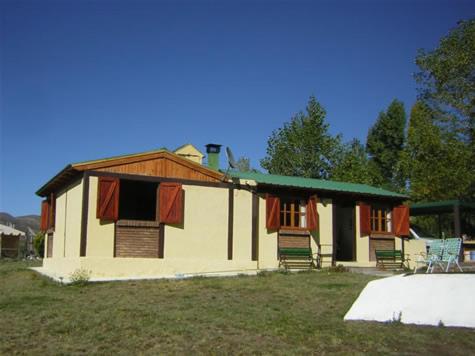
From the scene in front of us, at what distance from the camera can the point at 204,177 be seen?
17.8 m

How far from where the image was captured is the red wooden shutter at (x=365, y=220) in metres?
20.3

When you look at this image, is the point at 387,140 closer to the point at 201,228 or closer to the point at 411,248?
the point at 411,248

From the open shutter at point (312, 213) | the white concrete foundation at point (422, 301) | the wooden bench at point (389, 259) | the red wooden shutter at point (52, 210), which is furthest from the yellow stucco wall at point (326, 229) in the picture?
the red wooden shutter at point (52, 210)

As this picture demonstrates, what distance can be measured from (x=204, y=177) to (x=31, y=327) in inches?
368

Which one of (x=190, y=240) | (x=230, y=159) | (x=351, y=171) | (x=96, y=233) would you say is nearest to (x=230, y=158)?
(x=230, y=159)

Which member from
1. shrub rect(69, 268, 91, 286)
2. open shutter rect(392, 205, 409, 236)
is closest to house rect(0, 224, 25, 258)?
shrub rect(69, 268, 91, 286)

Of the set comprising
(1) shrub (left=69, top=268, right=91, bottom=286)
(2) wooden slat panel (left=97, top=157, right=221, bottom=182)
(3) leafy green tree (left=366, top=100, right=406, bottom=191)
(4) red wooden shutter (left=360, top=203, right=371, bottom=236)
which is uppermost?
(3) leafy green tree (left=366, top=100, right=406, bottom=191)

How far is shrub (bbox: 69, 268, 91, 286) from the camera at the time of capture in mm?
14188

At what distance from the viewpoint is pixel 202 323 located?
9133 mm

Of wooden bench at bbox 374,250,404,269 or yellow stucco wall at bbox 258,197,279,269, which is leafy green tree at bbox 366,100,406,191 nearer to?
wooden bench at bbox 374,250,404,269

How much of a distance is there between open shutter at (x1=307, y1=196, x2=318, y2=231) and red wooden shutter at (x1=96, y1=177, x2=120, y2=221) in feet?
23.0

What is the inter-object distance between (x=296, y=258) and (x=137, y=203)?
690 centimetres

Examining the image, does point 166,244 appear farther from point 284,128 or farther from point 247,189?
point 284,128

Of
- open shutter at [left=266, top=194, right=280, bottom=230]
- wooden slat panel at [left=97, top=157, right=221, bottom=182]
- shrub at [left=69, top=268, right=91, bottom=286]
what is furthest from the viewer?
open shutter at [left=266, top=194, right=280, bottom=230]
